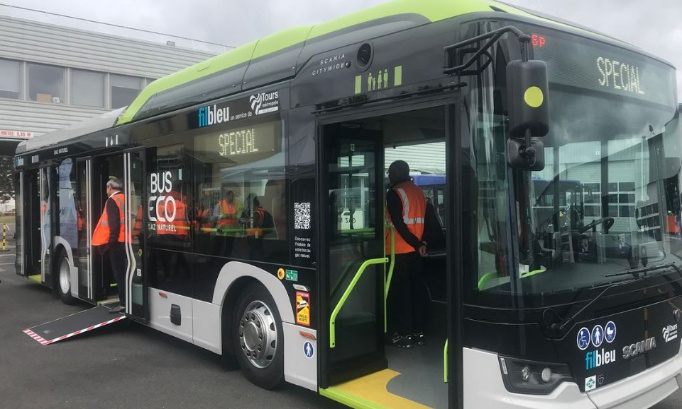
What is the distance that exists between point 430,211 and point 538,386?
309 centimetres

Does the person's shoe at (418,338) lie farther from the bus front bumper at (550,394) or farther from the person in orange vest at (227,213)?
the bus front bumper at (550,394)

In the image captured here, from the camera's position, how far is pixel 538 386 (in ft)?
10.3

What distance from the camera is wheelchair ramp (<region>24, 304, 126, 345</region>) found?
6.87 m

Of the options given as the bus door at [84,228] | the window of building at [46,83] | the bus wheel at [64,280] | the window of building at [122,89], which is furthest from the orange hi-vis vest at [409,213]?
the window of building at [122,89]

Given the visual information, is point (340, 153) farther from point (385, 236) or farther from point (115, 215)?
point (115, 215)

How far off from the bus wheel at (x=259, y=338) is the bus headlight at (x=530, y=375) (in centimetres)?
213

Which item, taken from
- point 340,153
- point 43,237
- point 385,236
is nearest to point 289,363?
point 385,236

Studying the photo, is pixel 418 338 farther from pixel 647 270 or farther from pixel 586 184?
pixel 586 184

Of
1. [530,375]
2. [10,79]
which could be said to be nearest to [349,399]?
[530,375]

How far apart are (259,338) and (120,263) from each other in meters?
3.12

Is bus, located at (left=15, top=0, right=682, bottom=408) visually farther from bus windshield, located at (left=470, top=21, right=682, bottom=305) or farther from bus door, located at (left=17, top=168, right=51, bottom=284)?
bus door, located at (left=17, top=168, right=51, bottom=284)

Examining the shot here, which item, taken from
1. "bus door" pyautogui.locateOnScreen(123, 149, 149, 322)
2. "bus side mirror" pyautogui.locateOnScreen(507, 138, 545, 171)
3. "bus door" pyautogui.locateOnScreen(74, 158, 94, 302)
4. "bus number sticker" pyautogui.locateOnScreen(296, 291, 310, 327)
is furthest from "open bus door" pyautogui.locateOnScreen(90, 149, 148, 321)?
"bus side mirror" pyautogui.locateOnScreen(507, 138, 545, 171)

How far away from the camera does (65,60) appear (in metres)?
22.0

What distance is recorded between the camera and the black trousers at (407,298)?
17.4 ft
